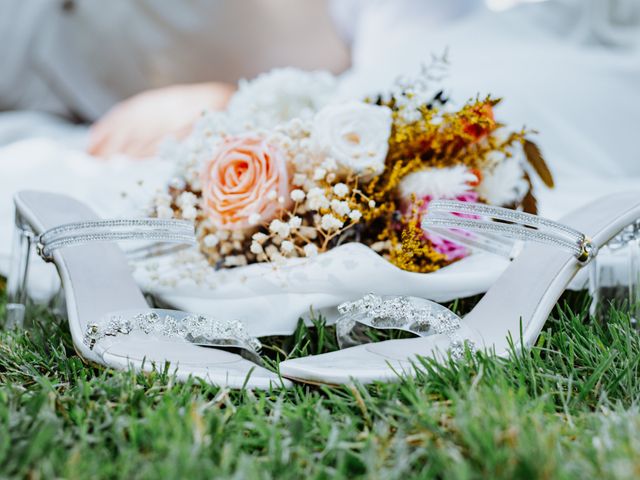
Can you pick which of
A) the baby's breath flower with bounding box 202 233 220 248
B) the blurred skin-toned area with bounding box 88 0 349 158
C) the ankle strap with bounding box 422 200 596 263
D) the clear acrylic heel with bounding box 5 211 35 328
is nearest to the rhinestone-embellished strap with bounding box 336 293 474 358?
the ankle strap with bounding box 422 200 596 263

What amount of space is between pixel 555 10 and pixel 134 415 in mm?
1850

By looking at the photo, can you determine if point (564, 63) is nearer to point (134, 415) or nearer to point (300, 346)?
point (300, 346)

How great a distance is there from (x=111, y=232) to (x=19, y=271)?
220 mm

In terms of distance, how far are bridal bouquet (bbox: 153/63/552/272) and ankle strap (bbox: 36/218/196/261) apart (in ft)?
0.15

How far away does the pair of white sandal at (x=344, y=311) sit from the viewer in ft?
1.80

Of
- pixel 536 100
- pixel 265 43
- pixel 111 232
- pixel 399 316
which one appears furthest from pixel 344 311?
pixel 265 43

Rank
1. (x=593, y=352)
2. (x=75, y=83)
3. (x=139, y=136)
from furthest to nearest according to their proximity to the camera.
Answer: (x=75, y=83), (x=139, y=136), (x=593, y=352)

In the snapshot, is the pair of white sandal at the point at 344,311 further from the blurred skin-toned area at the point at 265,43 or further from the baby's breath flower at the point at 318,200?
the blurred skin-toned area at the point at 265,43

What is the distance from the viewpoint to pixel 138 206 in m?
0.90

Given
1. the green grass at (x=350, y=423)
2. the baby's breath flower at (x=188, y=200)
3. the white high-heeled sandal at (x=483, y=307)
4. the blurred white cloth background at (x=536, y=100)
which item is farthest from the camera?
the blurred white cloth background at (x=536, y=100)

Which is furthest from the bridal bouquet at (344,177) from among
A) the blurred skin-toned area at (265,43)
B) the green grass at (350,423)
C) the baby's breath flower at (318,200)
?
the blurred skin-toned area at (265,43)

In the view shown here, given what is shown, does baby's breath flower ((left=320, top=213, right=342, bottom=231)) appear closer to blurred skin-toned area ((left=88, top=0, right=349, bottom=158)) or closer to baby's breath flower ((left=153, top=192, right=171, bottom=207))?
baby's breath flower ((left=153, top=192, right=171, bottom=207))

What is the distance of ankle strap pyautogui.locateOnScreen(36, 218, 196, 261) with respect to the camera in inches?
26.9

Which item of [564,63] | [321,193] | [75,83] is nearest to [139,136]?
[75,83]
